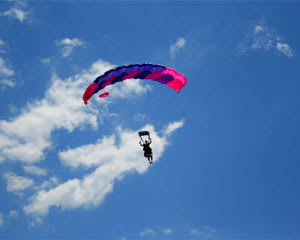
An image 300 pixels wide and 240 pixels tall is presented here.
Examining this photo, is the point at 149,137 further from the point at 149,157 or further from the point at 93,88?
the point at 93,88

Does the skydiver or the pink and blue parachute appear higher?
the pink and blue parachute

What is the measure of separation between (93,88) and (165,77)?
6123mm

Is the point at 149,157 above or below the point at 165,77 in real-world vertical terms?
below

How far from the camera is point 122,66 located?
29.9 meters

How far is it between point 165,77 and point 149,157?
6868mm

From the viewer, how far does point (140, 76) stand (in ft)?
101

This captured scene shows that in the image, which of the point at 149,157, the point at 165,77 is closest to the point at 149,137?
the point at 149,157

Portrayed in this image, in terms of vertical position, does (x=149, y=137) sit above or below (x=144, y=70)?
below

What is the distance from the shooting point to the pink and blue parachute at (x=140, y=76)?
30141 millimetres

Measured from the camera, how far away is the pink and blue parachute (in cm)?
3014

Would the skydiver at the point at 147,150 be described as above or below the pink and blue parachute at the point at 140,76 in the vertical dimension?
below

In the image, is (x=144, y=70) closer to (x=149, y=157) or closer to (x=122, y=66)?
(x=122, y=66)

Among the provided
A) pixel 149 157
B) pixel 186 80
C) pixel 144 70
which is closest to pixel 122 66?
pixel 144 70

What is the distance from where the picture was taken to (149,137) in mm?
30500
